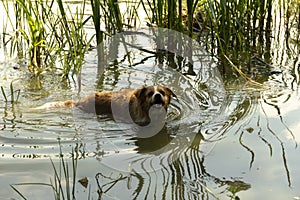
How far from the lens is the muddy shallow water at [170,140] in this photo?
13.2ft

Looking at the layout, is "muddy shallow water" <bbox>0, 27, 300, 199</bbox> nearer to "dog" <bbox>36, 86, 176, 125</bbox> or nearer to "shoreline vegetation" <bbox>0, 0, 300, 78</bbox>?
"dog" <bbox>36, 86, 176, 125</bbox>

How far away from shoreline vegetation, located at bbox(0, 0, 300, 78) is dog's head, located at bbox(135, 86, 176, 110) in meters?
0.86

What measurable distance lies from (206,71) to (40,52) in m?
2.40

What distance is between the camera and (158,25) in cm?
764

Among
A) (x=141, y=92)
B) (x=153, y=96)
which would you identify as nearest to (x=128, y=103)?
(x=141, y=92)

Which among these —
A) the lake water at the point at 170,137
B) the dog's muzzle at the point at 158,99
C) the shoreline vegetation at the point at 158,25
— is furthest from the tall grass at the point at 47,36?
the dog's muzzle at the point at 158,99

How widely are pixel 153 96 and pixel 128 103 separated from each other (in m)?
0.54

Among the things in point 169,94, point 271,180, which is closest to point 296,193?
point 271,180

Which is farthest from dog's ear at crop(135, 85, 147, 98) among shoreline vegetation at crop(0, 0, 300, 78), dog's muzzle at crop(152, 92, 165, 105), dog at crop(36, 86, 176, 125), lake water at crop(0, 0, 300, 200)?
shoreline vegetation at crop(0, 0, 300, 78)

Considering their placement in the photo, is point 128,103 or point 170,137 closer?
point 170,137

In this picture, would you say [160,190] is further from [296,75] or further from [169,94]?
[296,75]

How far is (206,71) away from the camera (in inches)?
300

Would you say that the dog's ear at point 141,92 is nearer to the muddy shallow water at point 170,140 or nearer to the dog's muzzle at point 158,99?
the dog's muzzle at point 158,99

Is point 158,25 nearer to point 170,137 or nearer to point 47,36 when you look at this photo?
point 47,36
